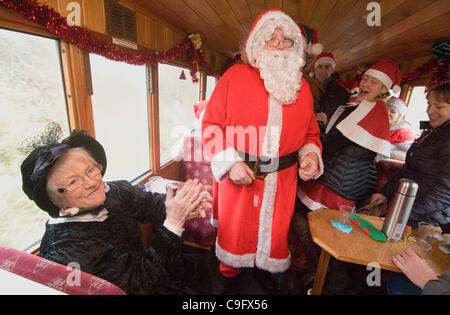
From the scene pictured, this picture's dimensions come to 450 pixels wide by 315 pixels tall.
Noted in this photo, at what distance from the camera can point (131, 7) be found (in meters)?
1.69

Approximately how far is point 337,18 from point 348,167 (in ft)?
5.00

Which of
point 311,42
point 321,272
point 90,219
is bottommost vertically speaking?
point 321,272

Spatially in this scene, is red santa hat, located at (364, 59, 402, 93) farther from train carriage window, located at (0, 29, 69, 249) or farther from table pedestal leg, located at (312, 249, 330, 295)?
train carriage window, located at (0, 29, 69, 249)

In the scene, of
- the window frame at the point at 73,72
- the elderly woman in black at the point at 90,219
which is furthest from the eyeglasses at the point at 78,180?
the window frame at the point at 73,72

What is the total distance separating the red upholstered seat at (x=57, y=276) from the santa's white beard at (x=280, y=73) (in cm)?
125

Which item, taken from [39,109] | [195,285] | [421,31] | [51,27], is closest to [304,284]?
[195,285]

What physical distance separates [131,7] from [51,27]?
0.86 metres

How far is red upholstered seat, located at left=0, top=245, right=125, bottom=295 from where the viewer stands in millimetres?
710

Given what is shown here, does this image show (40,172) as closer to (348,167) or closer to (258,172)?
(258,172)

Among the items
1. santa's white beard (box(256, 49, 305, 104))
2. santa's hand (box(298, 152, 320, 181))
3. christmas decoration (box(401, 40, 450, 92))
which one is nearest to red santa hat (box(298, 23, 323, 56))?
santa's white beard (box(256, 49, 305, 104))

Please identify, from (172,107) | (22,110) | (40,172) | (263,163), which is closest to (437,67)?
(263,163)

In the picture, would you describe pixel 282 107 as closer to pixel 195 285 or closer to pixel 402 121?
pixel 195 285

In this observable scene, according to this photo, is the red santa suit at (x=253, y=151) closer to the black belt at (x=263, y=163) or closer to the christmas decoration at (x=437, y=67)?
the black belt at (x=263, y=163)

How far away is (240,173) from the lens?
3.90 feet
